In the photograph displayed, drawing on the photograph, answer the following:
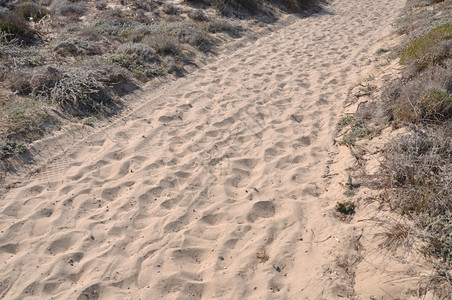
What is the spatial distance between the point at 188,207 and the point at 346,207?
5.49 ft

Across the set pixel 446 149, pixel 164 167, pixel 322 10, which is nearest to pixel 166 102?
pixel 164 167

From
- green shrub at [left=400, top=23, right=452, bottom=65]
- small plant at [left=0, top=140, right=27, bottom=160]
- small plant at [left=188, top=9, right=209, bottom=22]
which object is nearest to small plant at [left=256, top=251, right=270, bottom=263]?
small plant at [left=0, top=140, right=27, bottom=160]

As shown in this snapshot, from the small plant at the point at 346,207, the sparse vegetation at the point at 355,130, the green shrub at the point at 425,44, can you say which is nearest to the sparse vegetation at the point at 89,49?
the sparse vegetation at the point at 355,130

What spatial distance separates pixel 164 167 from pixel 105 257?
1495 mm

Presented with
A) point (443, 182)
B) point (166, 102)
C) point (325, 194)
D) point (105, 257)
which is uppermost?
point (166, 102)

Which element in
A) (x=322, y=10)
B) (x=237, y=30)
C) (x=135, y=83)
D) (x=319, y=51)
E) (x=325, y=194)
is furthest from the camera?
(x=322, y=10)

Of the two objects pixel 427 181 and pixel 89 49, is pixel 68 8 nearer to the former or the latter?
pixel 89 49

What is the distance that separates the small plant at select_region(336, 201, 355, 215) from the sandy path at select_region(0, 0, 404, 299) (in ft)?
0.40

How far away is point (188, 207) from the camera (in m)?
4.01

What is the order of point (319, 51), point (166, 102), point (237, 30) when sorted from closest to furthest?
1. point (166, 102)
2. point (319, 51)
3. point (237, 30)

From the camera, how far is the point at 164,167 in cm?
462

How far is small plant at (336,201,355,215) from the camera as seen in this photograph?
3.80m

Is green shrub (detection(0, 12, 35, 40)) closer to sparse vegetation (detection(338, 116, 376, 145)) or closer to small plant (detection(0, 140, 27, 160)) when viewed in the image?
small plant (detection(0, 140, 27, 160))

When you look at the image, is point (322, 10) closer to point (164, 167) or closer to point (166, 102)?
point (166, 102)
